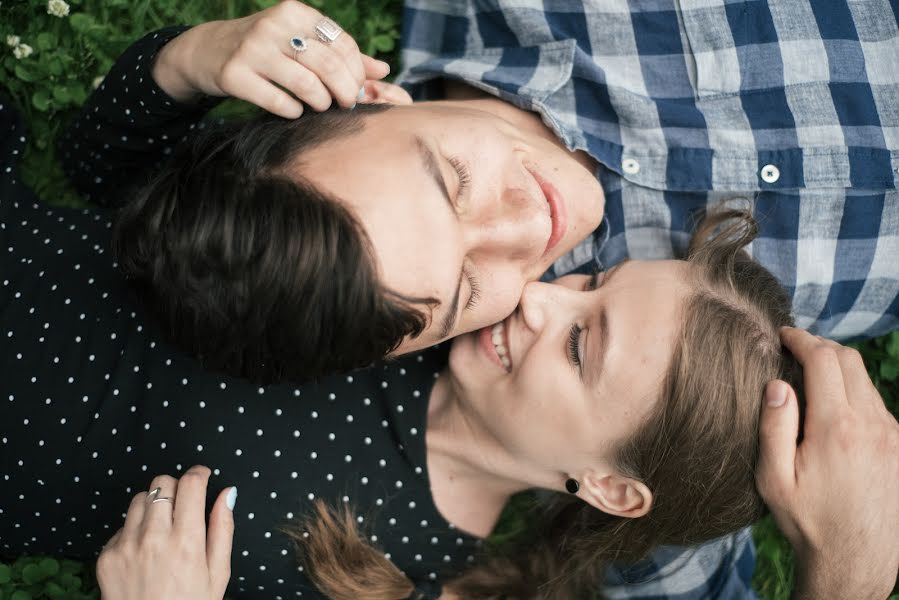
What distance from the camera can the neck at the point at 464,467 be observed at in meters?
2.48

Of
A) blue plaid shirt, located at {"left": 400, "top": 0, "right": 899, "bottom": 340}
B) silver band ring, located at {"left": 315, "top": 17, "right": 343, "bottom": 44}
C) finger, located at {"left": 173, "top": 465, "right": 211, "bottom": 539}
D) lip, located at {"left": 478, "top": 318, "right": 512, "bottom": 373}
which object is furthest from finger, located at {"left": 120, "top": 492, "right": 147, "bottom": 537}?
blue plaid shirt, located at {"left": 400, "top": 0, "right": 899, "bottom": 340}

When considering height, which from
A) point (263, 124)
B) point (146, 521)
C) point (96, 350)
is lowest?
point (146, 521)

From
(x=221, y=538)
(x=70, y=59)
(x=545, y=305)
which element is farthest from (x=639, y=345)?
(x=70, y=59)

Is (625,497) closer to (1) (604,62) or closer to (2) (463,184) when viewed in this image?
(2) (463,184)

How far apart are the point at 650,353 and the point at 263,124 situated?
1.16m

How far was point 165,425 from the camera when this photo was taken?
96.0 inches

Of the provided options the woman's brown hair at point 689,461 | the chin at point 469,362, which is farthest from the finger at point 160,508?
the chin at point 469,362

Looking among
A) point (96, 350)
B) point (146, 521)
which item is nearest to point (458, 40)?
point (96, 350)

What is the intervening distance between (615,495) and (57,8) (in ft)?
8.77

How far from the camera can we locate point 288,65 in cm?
200

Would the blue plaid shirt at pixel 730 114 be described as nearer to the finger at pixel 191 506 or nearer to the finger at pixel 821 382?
the finger at pixel 821 382

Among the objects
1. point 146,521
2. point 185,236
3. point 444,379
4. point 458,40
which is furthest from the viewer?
point 458,40

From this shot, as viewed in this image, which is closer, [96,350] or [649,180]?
[96,350]

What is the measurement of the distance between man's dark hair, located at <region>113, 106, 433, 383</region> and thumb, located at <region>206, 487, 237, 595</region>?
51 cm
